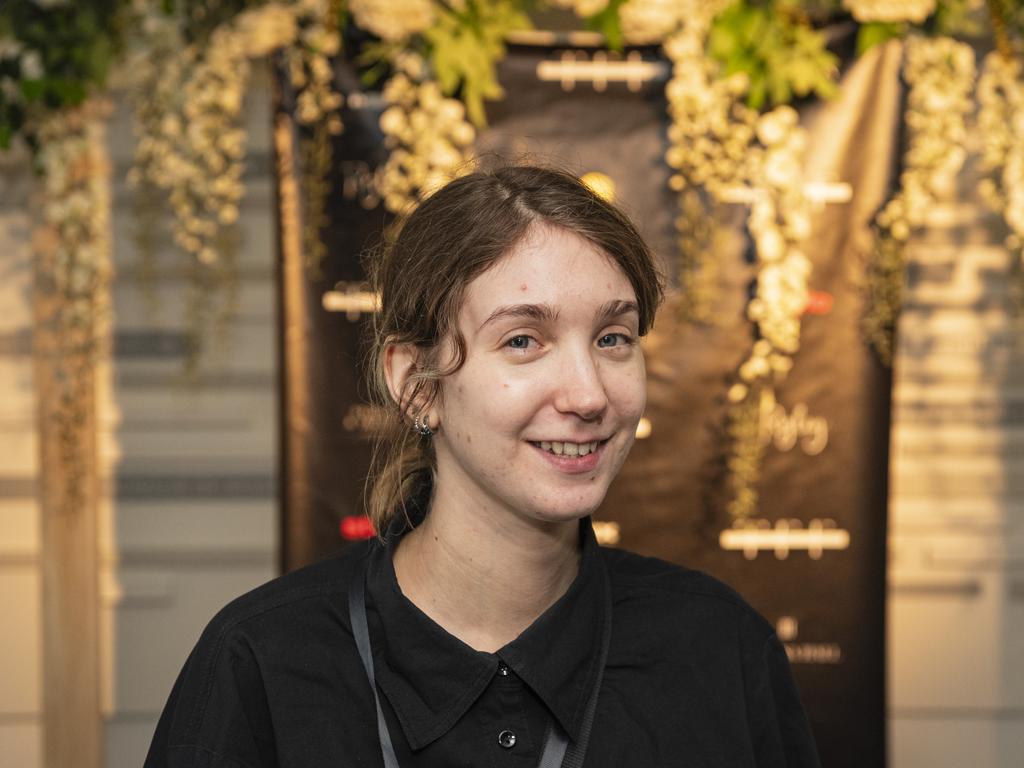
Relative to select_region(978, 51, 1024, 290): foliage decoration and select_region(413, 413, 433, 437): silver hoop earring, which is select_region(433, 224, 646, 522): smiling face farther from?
select_region(978, 51, 1024, 290): foliage decoration

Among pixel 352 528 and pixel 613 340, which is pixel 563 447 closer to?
pixel 613 340

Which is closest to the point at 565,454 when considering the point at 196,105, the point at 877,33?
the point at 877,33

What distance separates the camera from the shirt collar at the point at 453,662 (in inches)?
56.3

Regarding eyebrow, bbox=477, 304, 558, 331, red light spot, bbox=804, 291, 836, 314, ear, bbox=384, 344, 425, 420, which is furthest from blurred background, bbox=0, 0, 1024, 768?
eyebrow, bbox=477, 304, 558, 331

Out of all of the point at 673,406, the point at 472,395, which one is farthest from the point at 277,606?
the point at 673,406

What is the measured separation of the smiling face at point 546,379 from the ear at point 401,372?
0.34 feet

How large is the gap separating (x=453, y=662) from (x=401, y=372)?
38 cm

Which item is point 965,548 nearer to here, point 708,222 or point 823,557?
point 823,557

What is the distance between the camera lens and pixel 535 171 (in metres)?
1.54

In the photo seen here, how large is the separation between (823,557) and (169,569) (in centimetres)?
181

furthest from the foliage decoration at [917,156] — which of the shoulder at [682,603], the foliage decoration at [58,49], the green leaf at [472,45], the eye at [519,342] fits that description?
the foliage decoration at [58,49]

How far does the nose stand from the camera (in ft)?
4.55

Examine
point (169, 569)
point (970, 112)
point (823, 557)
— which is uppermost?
point (970, 112)

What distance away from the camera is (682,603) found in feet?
5.28
